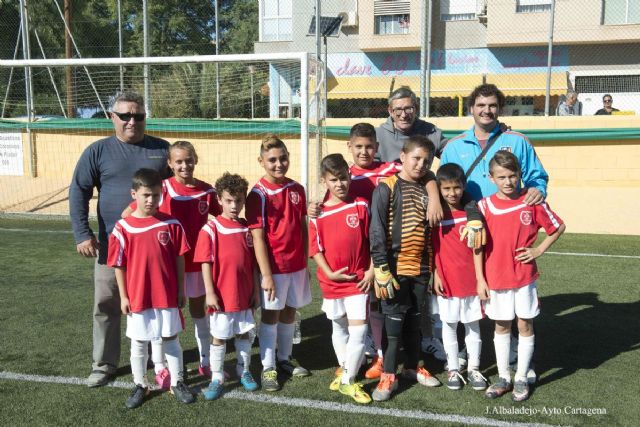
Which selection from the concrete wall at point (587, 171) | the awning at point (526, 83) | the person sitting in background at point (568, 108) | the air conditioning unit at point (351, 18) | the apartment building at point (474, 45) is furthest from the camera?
the air conditioning unit at point (351, 18)

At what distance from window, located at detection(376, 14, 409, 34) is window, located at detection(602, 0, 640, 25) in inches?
281

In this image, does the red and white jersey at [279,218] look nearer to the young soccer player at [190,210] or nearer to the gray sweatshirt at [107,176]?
the young soccer player at [190,210]

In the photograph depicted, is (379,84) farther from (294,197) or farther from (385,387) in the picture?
(385,387)

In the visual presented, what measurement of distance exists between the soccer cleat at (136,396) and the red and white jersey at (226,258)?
0.74 m

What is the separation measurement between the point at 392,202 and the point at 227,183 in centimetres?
109

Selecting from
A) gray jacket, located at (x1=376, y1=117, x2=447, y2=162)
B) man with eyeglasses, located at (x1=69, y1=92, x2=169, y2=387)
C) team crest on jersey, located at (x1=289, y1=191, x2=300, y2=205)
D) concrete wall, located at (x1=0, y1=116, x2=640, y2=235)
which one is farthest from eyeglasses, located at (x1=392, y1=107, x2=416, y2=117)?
concrete wall, located at (x1=0, y1=116, x2=640, y2=235)

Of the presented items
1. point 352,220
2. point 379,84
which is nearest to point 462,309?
point 352,220

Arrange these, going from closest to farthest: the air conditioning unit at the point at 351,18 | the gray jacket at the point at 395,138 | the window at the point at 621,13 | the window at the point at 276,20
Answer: the gray jacket at the point at 395,138 → the window at the point at 621,13 → the window at the point at 276,20 → the air conditioning unit at the point at 351,18

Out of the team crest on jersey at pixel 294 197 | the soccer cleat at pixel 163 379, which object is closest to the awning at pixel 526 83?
the team crest on jersey at pixel 294 197

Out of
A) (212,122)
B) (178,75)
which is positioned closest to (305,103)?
(212,122)

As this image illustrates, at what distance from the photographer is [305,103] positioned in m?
7.68

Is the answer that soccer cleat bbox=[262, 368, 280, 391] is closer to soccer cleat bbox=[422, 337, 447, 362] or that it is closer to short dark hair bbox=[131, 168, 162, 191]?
soccer cleat bbox=[422, 337, 447, 362]

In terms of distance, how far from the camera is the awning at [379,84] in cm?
1955

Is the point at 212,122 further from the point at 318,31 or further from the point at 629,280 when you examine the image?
the point at 629,280
